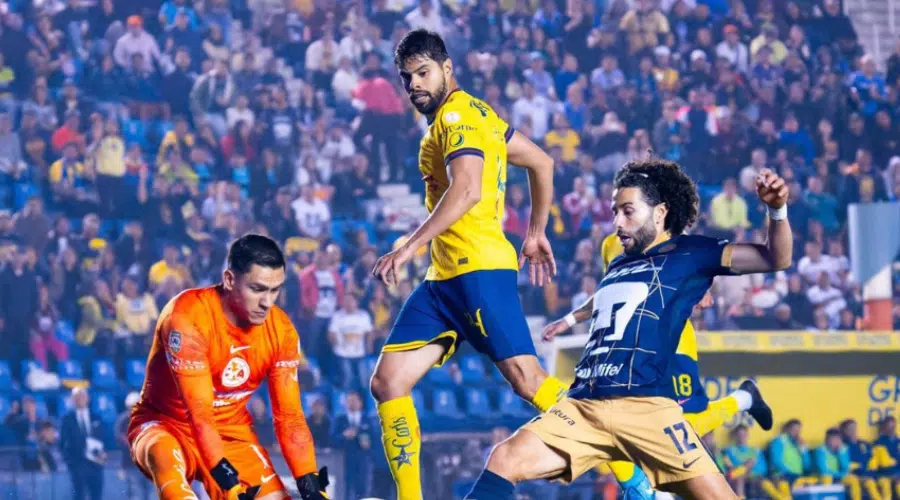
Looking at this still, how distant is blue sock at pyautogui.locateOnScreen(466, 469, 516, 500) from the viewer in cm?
445

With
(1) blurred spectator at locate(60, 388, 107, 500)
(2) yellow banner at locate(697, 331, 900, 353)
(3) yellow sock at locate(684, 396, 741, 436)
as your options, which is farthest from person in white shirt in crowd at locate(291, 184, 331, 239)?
(3) yellow sock at locate(684, 396, 741, 436)

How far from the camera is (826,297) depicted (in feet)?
46.2

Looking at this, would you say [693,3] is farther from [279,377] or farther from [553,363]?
[279,377]

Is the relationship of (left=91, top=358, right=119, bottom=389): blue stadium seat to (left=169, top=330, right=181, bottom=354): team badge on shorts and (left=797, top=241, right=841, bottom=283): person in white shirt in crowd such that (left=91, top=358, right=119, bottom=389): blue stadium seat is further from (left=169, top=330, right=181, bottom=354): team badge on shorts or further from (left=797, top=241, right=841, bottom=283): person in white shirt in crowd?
(left=797, top=241, right=841, bottom=283): person in white shirt in crowd

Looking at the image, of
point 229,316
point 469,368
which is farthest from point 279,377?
point 469,368

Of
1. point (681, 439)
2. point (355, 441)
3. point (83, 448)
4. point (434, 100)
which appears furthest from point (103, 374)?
point (681, 439)

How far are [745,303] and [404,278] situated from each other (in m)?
3.84

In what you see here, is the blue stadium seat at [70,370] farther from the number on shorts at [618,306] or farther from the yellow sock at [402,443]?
the number on shorts at [618,306]

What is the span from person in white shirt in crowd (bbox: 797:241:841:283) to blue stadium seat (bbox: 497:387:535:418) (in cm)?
403

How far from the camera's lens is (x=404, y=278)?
13391 millimetres

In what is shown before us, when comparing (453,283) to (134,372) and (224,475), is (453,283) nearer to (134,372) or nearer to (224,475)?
(224,475)

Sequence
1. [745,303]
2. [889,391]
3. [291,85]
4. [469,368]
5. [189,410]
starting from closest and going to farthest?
[189,410], [889,391], [469,368], [745,303], [291,85]

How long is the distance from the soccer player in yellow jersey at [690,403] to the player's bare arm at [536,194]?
0.31m

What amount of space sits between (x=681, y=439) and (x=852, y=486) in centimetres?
764
